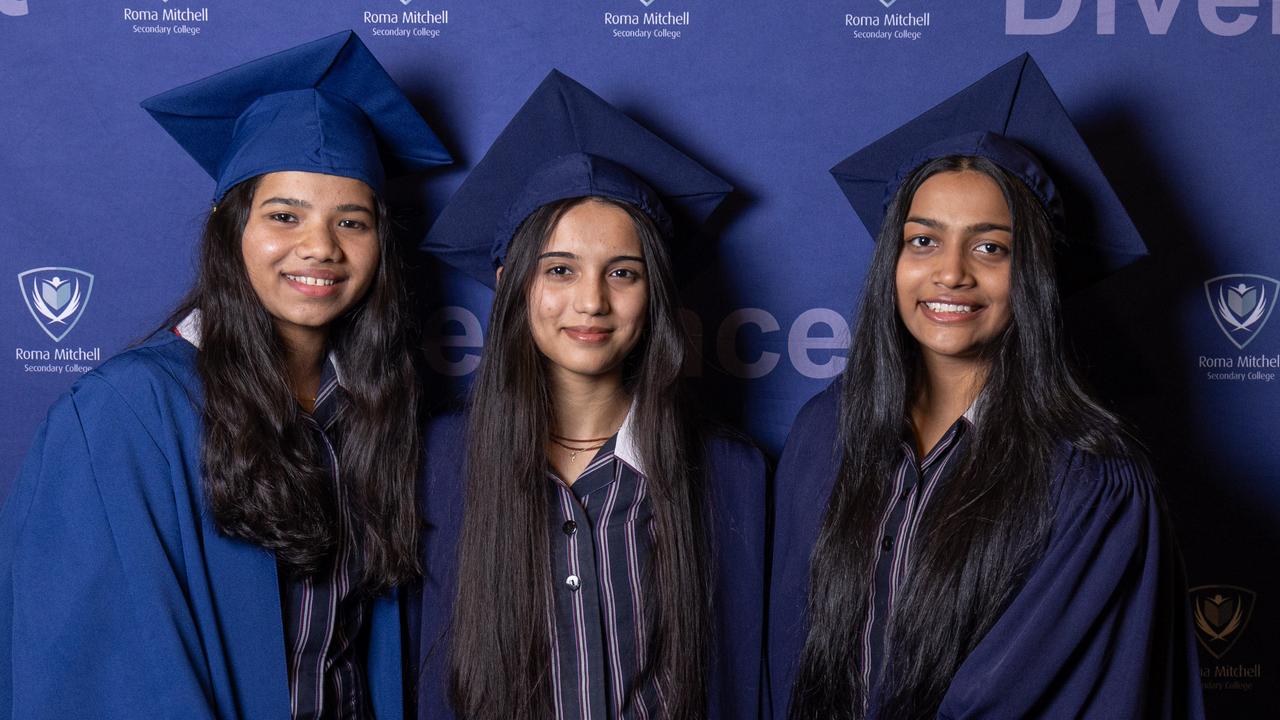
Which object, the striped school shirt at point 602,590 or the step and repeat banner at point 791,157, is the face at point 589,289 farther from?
the step and repeat banner at point 791,157

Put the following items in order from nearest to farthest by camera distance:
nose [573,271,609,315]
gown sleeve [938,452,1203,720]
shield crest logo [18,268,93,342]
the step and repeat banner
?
gown sleeve [938,452,1203,720] < nose [573,271,609,315] < the step and repeat banner < shield crest logo [18,268,93,342]

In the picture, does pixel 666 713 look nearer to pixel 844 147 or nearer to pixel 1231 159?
pixel 844 147

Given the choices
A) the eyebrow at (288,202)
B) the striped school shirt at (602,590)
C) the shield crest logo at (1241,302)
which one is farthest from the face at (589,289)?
the shield crest logo at (1241,302)

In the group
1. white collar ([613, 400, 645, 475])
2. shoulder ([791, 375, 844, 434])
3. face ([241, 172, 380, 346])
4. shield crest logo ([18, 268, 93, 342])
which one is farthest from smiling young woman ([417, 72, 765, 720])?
shield crest logo ([18, 268, 93, 342])

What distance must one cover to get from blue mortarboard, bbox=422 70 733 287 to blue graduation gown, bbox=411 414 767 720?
43cm

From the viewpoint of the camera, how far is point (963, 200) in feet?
5.49

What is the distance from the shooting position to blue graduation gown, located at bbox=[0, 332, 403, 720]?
156 cm

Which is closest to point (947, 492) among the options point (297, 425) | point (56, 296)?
point (297, 425)

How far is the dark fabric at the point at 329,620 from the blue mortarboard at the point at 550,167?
1.24 ft

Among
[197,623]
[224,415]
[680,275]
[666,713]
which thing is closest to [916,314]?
[680,275]

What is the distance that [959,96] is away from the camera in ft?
6.11

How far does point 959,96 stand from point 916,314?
0.48 metres

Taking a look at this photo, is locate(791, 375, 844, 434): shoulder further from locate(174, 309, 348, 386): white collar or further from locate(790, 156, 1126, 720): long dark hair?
locate(174, 309, 348, 386): white collar

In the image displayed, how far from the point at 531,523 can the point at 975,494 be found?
0.79m
